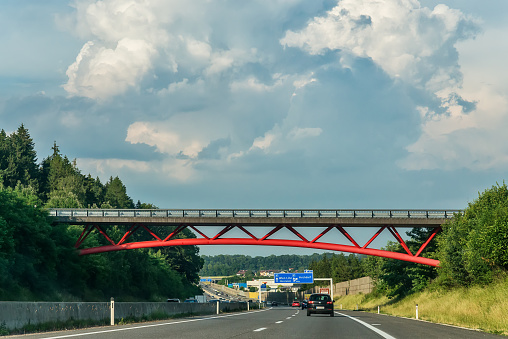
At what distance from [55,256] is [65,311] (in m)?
40.9

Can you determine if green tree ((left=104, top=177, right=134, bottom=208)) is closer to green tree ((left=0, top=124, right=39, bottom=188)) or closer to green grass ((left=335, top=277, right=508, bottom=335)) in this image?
green tree ((left=0, top=124, right=39, bottom=188))

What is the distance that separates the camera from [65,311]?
2012 cm

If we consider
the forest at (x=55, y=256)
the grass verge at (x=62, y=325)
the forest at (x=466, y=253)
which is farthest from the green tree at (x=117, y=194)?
the grass verge at (x=62, y=325)

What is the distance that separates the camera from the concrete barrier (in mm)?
16578

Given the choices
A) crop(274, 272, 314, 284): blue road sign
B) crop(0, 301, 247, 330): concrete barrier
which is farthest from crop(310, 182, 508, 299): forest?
crop(274, 272, 314, 284): blue road sign

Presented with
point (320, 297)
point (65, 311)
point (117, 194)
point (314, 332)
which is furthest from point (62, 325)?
point (117, 194)

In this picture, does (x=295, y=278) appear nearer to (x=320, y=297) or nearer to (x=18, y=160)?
(x=18, y=160)

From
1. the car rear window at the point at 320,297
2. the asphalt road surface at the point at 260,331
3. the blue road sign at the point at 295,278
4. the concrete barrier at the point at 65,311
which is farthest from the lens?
the blue road sign at the point at 295,278

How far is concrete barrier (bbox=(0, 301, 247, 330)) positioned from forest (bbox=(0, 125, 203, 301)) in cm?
2159

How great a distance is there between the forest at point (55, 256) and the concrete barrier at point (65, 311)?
70.8 ft

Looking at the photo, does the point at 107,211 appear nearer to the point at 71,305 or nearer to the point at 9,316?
the point at 71,305

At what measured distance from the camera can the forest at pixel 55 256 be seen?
52812 millimetres

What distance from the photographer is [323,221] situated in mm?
63375

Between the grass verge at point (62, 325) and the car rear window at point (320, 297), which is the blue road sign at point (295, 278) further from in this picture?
the grass verge at point (62, 325)
